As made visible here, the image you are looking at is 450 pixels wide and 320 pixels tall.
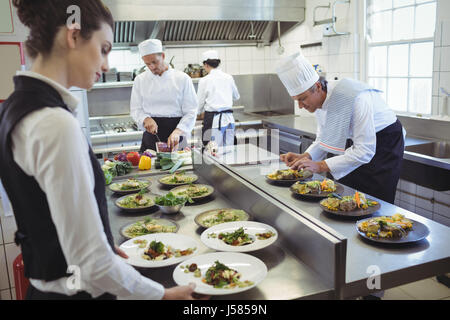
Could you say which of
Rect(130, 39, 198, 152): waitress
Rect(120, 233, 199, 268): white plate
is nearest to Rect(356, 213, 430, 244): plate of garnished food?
Rect(120, 233, 199, 268): white plate

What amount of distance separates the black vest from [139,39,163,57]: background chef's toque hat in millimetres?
2884

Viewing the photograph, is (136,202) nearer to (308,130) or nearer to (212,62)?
(308,130)

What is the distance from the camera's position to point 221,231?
167 cm

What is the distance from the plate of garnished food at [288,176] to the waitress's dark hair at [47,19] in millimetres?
1636

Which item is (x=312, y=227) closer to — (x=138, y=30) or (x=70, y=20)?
(x=70, y=20)

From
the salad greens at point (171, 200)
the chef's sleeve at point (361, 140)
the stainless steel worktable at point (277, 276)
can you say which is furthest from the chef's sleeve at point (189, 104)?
the stainless steel worktable at point (277, 276)

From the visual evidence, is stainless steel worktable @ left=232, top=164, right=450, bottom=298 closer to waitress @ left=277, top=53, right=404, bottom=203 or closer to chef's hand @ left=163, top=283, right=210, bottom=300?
chef's hand @ left=163, top=283, right=210, bottom=300

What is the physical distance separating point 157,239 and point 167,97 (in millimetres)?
2558

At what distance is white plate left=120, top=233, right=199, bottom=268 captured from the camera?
54.7 inches

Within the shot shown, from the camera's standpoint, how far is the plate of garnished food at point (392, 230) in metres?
1.54

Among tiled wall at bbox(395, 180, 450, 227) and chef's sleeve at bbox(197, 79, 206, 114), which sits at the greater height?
chef's sleeve at bbox(197, 79, 206, 114)

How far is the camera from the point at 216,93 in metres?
5.18

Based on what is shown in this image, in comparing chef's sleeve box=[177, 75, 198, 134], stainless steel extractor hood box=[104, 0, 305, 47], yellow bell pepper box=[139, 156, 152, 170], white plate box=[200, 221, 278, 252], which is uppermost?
stainless steel extractor hood box=[104, 0, 305, 47]
